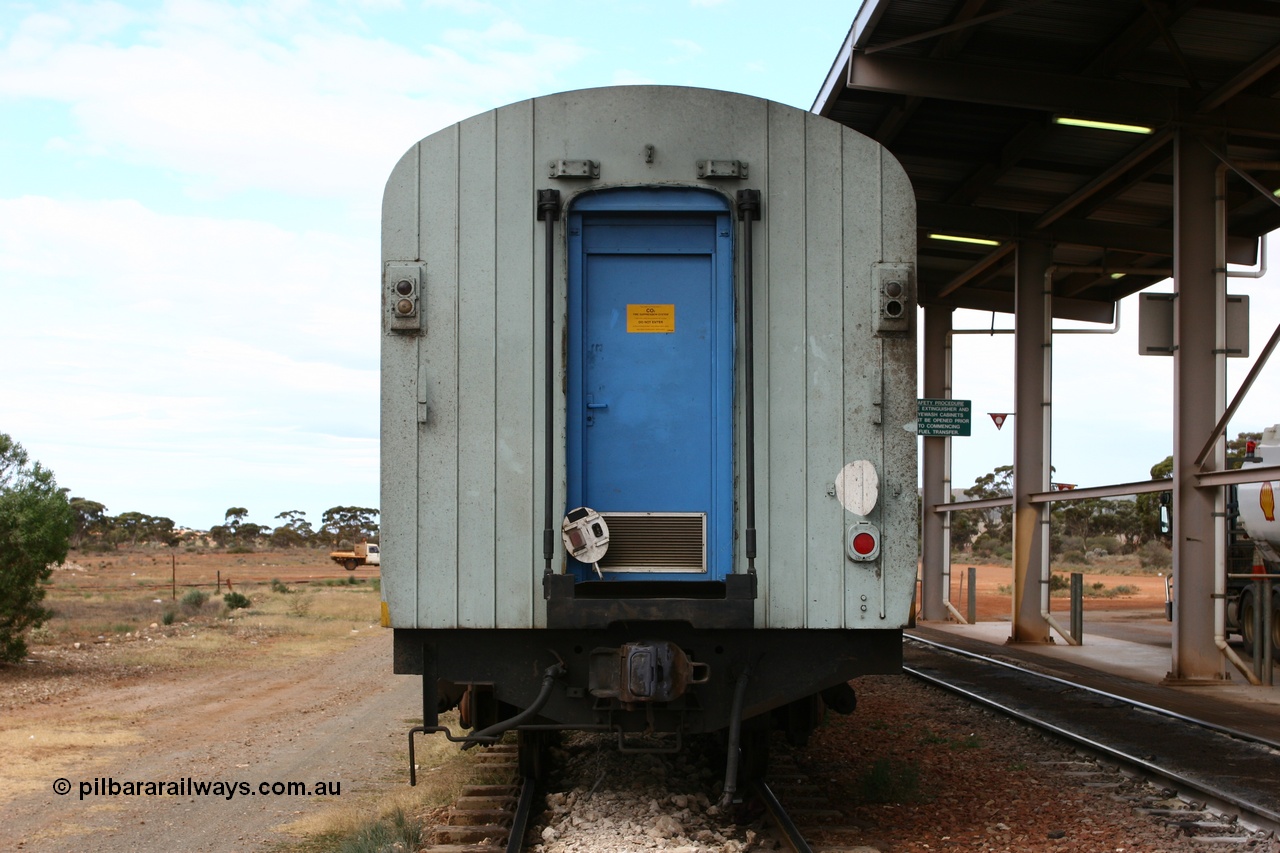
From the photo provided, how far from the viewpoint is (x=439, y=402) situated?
633 cm

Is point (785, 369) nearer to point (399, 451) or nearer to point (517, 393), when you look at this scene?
point (517, 393)

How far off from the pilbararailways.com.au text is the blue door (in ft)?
13.5

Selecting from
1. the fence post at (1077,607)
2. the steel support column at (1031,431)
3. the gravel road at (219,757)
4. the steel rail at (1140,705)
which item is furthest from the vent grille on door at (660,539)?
the fence post at (1077,607)

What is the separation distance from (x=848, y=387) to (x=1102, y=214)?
50.3 ft

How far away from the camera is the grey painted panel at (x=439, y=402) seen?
248 inches

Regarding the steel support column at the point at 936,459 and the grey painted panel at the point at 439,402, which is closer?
the grey painted panel at the point at 439,402

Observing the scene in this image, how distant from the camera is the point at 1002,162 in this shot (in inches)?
687

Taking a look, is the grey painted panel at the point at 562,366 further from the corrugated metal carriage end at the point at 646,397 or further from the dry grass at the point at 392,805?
the dry grass at the point at 392,805

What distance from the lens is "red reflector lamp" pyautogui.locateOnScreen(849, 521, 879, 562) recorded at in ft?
20.6

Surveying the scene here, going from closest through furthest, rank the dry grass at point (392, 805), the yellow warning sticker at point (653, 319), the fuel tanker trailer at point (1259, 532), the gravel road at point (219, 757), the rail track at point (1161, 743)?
the yellow warning sticker at point (653, 319)
the rail track at point (1161, 743)
the dry grass at point (392, 805)
the gravel road at point (219, 757)
the fuel tanker trailer at point (1259, 532)

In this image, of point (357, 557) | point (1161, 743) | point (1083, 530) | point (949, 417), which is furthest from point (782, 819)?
point (1083, 530)

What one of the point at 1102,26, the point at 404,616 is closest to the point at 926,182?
the point at 1102,26

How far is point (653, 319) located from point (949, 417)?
14.9 meters

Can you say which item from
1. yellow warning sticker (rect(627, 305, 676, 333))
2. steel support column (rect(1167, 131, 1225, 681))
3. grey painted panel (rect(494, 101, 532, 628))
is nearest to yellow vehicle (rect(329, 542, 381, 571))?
steel support column (rect(1167, 131, 1225, 681))
